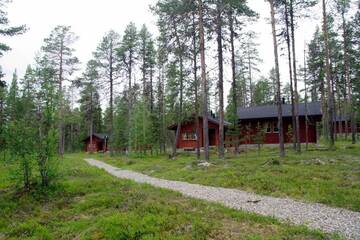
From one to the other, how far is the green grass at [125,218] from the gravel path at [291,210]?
59 centimetres

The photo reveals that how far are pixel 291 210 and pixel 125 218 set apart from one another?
4.23 meters

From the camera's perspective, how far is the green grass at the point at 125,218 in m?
6.03

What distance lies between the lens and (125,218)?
22.6 ft

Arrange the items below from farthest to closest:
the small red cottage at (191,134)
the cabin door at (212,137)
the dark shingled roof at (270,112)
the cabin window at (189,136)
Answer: the cabin door at (212,137), the cabin window at (189,136), the small red cottage at (191,134), the dark shingled roof at (270,112)

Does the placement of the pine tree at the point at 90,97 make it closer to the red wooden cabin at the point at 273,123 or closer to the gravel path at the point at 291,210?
the red wooden cabin at the point at 273,123

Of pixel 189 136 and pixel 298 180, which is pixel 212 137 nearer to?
pixel 189 136

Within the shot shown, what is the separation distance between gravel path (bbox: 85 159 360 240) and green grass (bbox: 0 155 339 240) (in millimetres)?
595

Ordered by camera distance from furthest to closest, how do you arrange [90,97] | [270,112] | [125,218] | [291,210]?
[90,97] < [270,112] < [291,210] < [125,218]

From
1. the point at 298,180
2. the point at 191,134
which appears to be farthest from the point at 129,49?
the point at 298,180

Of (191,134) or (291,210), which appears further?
(191,134)

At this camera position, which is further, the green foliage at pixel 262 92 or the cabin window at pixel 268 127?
the green foliage at pixel 262 92

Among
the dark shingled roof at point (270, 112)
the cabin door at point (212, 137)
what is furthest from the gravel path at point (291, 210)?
the cabin door at point (212, 137)

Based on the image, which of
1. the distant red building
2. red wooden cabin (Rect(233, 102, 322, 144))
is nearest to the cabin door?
the distant red building

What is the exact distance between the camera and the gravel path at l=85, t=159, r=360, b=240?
6.36 meters
